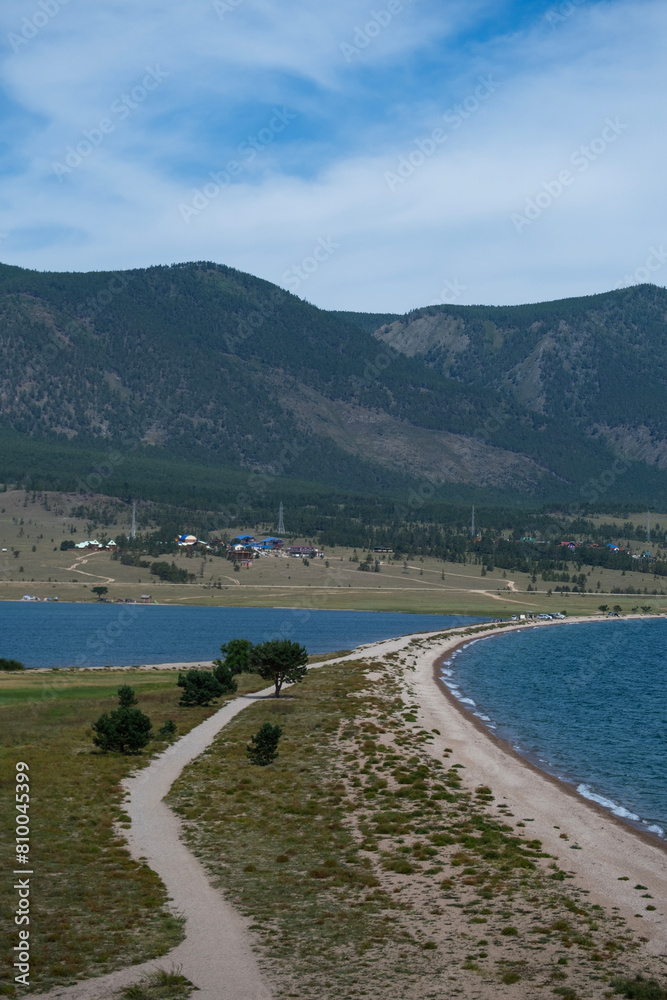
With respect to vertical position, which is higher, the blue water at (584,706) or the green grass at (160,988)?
the green grass at (160,988)

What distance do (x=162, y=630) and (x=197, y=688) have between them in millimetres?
87866

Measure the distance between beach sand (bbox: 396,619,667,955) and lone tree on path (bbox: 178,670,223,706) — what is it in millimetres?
13584

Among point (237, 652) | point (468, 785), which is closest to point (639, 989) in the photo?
point (468, 785)

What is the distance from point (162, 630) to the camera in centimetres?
15075

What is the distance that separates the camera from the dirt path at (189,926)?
21.2 metres

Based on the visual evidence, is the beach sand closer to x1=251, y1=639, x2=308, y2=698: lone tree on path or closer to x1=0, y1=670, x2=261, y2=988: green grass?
x1=251, y1=639, x2=308, y2=698: lone tree on path

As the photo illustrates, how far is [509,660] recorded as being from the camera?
359ft

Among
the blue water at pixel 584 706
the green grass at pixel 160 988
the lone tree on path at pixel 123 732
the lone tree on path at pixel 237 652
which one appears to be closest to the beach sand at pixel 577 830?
the blue water at pixel 584 706

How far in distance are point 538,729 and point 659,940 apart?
38.8 m

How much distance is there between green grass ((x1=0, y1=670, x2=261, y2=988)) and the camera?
23.0 meters

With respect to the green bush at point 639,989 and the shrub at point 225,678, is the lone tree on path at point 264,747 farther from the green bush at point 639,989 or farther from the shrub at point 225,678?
the shrub at point 225,678

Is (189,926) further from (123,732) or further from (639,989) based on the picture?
(123,732)

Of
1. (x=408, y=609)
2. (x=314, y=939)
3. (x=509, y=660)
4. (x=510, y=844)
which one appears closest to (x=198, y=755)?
(x=510, y=844)

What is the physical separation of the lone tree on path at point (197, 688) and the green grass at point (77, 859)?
15.8 ft
